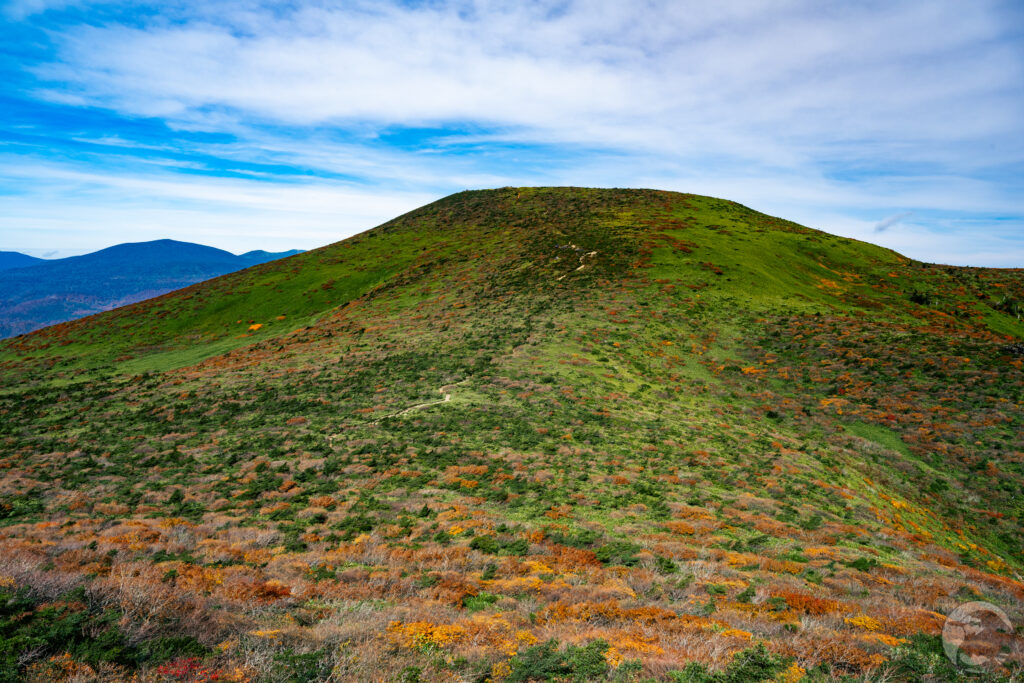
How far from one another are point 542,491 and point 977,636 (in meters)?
12.3

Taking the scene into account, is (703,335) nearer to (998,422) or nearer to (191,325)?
(998,422)

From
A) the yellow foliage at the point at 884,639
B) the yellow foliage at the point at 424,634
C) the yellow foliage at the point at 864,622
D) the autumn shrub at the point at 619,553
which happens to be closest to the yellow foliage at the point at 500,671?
the yellow foliage at the point at 424,634

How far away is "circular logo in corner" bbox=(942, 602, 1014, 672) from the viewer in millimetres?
7707

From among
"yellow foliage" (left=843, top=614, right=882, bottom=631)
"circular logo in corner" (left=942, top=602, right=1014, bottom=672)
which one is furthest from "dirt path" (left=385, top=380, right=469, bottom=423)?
"circular logo in corner" (left=942, top=602, right=1014, bottom=672)

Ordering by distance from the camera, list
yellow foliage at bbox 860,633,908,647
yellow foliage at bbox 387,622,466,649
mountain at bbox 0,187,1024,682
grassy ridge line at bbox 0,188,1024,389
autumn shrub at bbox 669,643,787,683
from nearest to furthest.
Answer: autumn shrub at bbox 669,643,787,683
mountain at bbox 0,187,1024,682
yellow foliage at bbox 387,622,466,649
yellow foliage at bbox 860,633,908,647
grassy ridge line at bbox 0,188,1024,389

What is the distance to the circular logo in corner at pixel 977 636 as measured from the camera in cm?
771

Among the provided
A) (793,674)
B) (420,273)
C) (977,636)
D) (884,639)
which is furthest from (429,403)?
(420,273)

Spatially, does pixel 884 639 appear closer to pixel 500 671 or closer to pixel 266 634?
pixel 500 671

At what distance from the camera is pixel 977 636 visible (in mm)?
8547

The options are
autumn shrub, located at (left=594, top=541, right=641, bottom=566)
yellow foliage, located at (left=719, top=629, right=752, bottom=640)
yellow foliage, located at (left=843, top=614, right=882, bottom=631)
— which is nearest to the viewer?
yellow foliage, located at (left=719, top=629, right=752, bottom=640)

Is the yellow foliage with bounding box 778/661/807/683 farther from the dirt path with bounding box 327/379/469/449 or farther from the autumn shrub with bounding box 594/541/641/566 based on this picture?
the dirt path with bounding box 327/379/469/449

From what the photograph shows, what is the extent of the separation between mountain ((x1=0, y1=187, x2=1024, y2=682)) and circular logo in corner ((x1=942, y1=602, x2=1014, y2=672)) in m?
0.11

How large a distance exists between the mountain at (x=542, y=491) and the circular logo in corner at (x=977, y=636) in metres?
0.11

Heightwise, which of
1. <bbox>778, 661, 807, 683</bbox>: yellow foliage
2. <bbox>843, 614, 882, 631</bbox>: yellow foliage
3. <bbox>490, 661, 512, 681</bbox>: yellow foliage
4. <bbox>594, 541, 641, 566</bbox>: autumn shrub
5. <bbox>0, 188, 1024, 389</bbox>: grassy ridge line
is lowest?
<bbox>594, 541, 641, 566</bbox>: autumn shrub
